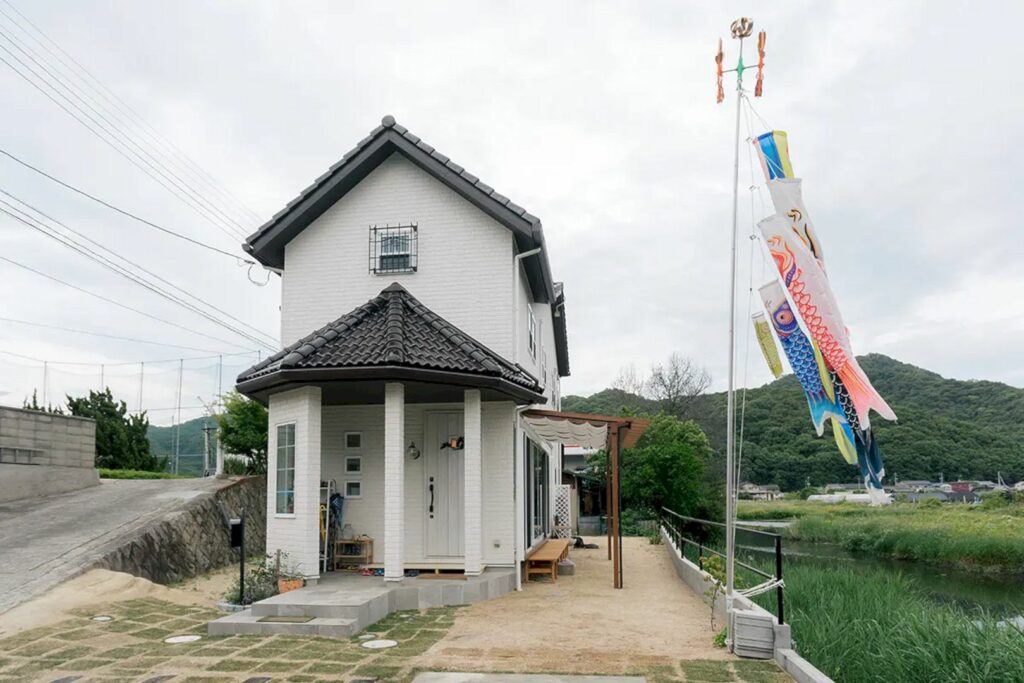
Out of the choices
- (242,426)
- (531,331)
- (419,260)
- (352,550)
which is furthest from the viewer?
(242,426)

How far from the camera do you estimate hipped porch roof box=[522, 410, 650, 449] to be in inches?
461

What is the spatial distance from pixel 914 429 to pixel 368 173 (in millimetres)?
29274

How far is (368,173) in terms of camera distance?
12.5 meters

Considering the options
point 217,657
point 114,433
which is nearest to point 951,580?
point 217,657

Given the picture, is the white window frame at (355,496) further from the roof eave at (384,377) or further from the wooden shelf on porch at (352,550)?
the roof eave at (384,377)

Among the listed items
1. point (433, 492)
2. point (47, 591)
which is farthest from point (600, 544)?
point (47, 591)

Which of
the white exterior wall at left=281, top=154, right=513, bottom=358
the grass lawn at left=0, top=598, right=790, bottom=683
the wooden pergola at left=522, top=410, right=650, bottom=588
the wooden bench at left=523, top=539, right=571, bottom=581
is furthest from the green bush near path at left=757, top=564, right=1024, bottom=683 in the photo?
the white exterior wall at left=281, top=154, right=513, bottom=358

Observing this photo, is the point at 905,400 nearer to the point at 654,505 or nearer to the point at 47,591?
the point at 654,505

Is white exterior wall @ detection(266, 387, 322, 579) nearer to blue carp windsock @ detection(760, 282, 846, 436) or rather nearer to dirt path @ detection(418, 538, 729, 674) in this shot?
dirt path @ detection(418, 538, 729, 674)

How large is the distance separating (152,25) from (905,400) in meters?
39.9

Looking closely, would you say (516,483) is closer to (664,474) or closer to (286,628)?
(286,628)

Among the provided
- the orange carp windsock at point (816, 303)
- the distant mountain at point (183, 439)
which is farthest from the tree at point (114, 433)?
the orange carp windsock at point (816, 303)

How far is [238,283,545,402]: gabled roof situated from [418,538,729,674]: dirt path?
2.91 meters

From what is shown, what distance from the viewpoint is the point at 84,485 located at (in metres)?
15.8
